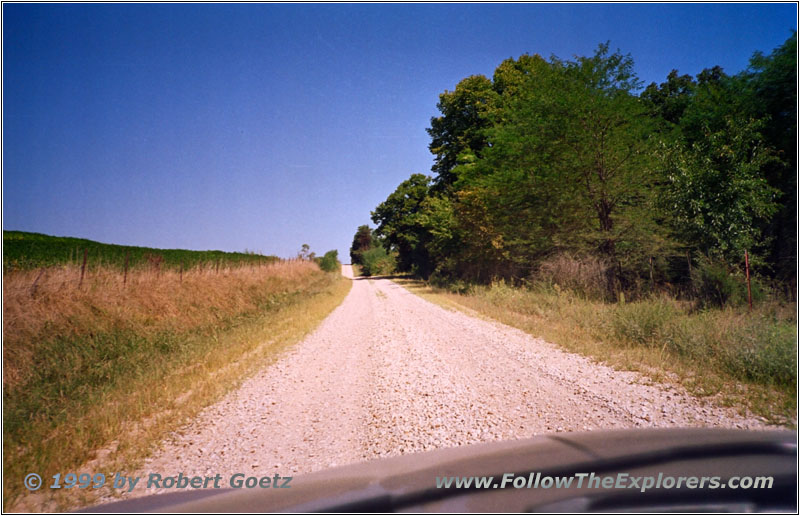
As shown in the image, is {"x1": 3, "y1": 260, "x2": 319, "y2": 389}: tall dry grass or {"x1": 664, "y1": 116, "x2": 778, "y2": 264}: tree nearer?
{"x1": 3, "y1": 260, "x2": 319, "y2": 389}: tall dry grass

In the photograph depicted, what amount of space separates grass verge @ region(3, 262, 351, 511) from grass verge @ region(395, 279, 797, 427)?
5810 mm

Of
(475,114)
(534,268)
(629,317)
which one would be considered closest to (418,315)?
(629,317)

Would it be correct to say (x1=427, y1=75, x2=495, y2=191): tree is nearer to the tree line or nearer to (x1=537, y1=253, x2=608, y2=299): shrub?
the tree line

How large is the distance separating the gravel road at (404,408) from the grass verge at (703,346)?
382 millimetres

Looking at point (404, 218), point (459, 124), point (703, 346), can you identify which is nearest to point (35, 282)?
point (703, 346)

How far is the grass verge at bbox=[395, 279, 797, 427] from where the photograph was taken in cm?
398

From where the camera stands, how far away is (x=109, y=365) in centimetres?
580

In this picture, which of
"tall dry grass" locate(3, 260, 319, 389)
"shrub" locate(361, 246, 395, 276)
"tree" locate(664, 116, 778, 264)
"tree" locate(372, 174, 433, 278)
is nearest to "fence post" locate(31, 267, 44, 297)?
"tall dry grass" locate(3, 260, 319, 389)

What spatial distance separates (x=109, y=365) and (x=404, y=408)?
5221 mm

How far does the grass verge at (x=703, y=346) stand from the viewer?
3982mm

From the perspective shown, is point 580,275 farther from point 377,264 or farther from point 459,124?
point 377,264

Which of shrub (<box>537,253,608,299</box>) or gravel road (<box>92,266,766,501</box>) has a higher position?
shrub (<box>537,253,608,299</box>)

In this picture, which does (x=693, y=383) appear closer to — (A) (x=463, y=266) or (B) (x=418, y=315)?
(B) (x=418, y=315)

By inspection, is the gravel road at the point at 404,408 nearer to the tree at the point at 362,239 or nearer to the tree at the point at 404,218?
the tree at the point at 404,218
